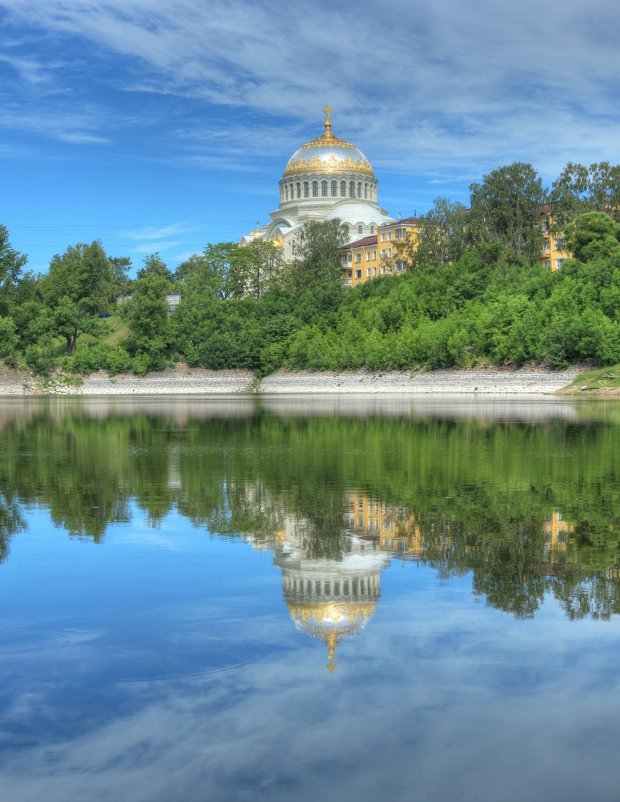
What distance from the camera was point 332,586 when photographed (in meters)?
9.77

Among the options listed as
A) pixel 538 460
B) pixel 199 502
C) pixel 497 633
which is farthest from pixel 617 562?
pixel 538 460

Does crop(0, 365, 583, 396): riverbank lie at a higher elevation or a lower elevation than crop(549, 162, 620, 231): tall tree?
lower

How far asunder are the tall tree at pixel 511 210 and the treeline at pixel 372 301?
123mm

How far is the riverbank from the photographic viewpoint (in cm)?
6900

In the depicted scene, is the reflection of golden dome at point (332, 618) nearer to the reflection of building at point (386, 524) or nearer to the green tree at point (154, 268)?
the reflection of building at point (386, 524)

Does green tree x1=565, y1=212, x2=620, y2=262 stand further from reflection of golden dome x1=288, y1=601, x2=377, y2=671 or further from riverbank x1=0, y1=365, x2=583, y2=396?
reflection of golden dome x1=288, y1=601, x2=377, y2=671

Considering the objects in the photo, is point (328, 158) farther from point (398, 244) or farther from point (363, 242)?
point (398, 244)

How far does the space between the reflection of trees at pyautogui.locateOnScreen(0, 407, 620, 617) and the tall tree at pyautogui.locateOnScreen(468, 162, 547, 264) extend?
2143 inches

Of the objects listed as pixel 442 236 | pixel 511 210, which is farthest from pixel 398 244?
pixel 511 210

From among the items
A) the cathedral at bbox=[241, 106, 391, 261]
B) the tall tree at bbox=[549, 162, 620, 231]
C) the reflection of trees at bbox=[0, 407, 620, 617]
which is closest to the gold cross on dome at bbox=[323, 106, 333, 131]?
the cathedral at bbox=[241, 106, 391, 261]

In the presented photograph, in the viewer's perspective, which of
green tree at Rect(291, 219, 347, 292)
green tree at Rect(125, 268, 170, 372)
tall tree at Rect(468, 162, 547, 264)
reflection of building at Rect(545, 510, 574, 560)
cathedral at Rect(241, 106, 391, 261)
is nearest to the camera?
reflection of building at Rect(545, 510, 574, 560)

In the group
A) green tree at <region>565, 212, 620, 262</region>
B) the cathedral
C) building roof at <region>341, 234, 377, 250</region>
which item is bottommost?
green tree at <region>565, 212, 620, 262</region>

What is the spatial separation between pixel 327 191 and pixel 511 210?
45.1 m

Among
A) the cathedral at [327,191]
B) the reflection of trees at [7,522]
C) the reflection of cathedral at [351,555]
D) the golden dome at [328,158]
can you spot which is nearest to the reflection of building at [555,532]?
the reflection of cathedral at [351,555]
